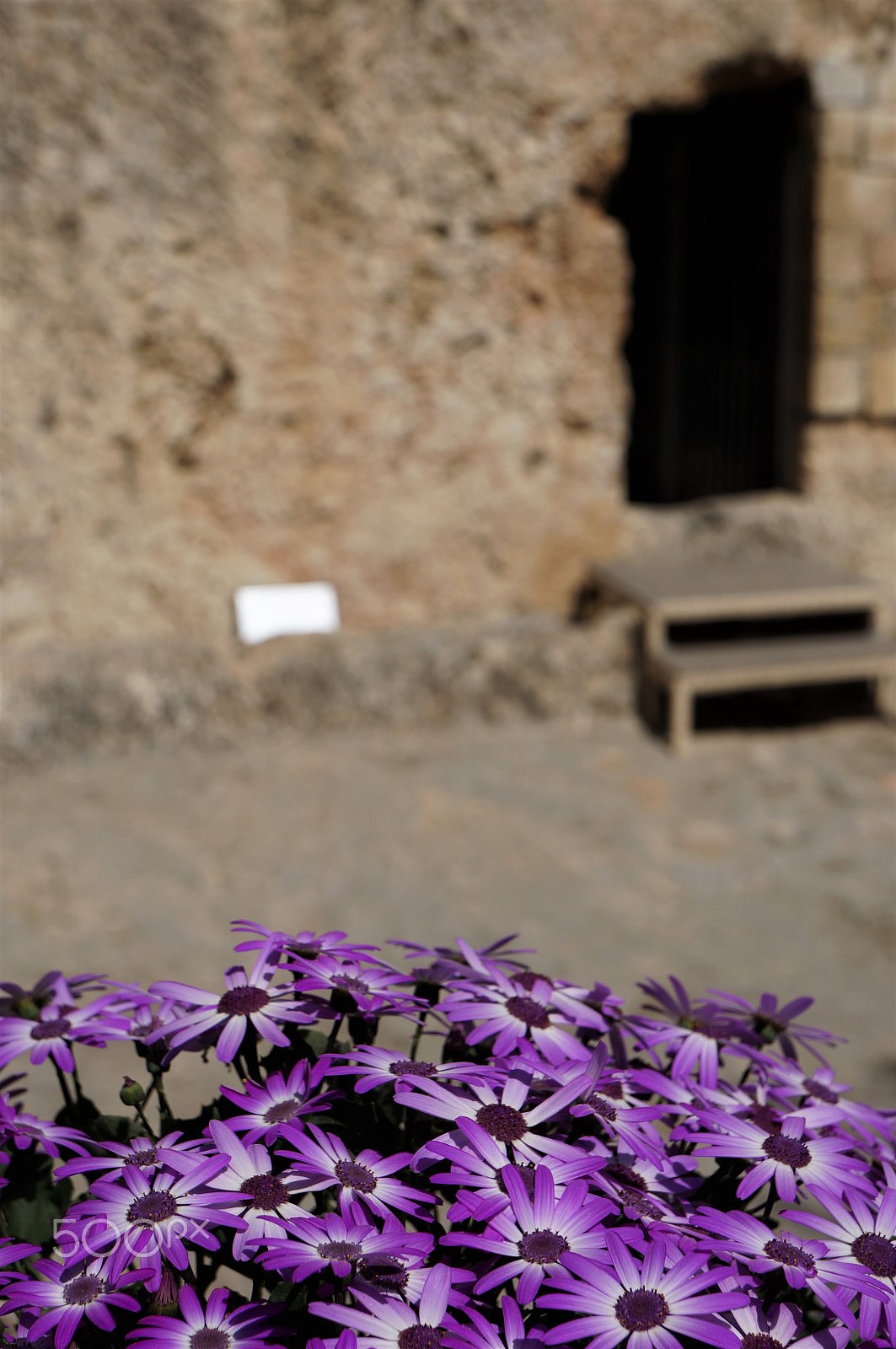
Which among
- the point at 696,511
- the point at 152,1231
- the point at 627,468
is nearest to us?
the point at 152,1231

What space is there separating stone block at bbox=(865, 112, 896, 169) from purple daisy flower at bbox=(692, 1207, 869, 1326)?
14.2 ft

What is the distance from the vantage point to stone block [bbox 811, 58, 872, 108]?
4066mm

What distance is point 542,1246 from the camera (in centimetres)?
67

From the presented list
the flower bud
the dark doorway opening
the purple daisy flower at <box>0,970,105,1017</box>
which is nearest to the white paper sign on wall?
the dark doorway opening

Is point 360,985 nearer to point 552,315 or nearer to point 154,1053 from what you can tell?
point 154,1053

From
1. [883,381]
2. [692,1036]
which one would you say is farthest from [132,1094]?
[883,381]

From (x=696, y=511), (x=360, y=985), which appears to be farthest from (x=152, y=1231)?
(x=696, y=511)

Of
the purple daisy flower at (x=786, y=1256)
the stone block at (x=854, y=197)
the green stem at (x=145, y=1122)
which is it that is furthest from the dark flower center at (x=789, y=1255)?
the stone block at (x=854, y=197)

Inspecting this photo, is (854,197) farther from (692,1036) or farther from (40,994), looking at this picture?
(40,994)

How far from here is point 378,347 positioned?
13.2ft

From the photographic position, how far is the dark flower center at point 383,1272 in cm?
66

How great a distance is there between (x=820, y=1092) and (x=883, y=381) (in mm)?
3969

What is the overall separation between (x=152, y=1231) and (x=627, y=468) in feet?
22.8

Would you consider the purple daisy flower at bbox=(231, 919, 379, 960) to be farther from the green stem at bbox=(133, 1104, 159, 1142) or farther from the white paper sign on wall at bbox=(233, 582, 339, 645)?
the white paper sign on wall at bbox=(233, 582, 339, 645)
